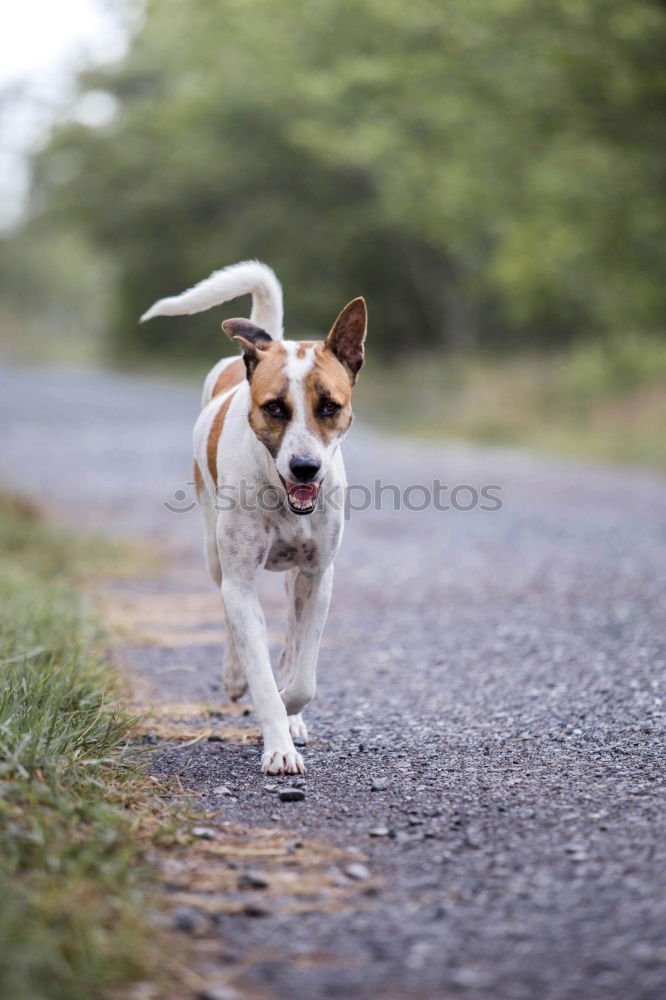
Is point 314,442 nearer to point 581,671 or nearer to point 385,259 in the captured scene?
point 581,671

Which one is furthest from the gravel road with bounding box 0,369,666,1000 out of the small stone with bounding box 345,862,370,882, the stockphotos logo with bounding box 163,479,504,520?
the stockphotos logo with bounding box 163,479,504,520

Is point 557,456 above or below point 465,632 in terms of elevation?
above

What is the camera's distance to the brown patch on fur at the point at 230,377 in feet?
15.5

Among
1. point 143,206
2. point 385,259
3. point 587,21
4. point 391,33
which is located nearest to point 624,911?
point 587,21

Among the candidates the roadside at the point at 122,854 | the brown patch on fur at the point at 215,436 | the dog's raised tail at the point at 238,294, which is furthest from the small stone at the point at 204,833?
the dog's raised tail at the point at 238,294

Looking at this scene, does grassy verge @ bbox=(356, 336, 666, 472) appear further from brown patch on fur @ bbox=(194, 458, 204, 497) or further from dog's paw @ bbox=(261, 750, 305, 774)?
dog's paw @ bbox=(261, 750, 305, 774)

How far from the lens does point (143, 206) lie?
34656mm

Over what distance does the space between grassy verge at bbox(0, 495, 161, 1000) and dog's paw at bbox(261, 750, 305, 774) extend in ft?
1.46

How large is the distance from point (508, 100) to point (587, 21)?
7.40 ft

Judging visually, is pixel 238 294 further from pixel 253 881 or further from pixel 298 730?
pixel 253 881

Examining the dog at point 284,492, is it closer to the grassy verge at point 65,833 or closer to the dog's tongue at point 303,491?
the dog's tongue at point 303,491

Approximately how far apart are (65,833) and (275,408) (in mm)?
1557

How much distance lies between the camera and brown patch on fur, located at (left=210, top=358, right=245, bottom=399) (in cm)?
471

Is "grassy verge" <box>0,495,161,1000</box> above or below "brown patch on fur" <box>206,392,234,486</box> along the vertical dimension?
below
